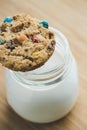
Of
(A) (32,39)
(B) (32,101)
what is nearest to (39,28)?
(A) (32,39)

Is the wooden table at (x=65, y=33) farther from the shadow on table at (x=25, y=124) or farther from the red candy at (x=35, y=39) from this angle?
the red candy at (x=35, y=39)

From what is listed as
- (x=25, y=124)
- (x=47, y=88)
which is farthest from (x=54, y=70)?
(x=25, y=124)

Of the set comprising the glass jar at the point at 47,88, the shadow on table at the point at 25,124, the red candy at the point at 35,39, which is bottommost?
the shadow on table at the point at 25,124

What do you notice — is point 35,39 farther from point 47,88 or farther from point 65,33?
point 65,33

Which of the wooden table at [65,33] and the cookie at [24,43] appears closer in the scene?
the cookie at [24,43]

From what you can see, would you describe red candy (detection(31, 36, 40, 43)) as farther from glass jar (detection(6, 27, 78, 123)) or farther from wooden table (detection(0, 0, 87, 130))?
wooden table (detection(0, 0, 87, 130))

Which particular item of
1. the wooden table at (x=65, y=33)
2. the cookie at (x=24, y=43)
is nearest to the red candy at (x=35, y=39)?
the cookie at (x=24, y=43)
